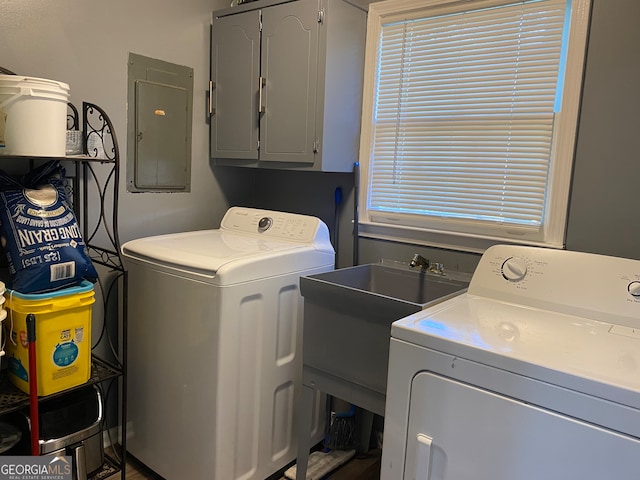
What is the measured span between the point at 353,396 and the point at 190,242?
0.97m

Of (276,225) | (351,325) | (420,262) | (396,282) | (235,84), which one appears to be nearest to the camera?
(351,325)

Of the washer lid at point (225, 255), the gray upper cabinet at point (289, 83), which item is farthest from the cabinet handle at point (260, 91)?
the washer lid at point (225, 255)

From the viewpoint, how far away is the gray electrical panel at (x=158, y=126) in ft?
7.53

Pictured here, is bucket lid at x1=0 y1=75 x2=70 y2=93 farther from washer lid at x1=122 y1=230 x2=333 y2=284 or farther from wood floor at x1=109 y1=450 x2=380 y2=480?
wood floor at x1=109 y1=450 x2=380 y2=480

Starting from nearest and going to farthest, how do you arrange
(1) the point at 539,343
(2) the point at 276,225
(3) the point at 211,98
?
(1) the point at 539,343 → (2) the point at 276,225 → (3) the point at 211,98

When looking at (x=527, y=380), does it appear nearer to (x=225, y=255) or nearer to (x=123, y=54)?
(x=225, y=255)

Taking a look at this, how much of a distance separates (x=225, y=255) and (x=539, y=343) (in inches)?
45.1

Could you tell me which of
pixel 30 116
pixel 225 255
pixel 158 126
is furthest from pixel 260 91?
pixel 30 116

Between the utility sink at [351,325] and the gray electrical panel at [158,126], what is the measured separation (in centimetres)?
105

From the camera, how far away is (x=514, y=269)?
168 centimetres

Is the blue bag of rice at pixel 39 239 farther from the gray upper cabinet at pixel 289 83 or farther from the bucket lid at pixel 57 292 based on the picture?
the gray upper cabinet at pixel 289 83

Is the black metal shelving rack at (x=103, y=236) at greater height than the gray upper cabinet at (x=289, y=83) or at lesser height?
lesser

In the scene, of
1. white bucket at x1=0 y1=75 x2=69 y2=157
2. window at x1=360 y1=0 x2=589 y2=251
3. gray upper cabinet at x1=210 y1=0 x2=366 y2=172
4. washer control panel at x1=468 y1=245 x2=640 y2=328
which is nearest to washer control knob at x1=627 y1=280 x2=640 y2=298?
washer control panel at x1=468 y1=245 x2=640 y2=328

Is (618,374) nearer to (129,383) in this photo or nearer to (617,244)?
(617,244)
